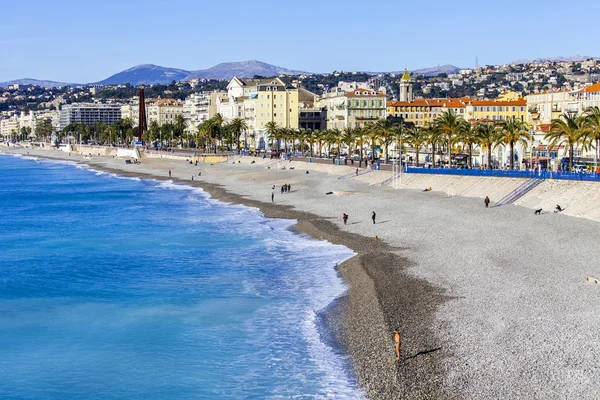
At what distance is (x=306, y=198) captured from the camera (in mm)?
62406

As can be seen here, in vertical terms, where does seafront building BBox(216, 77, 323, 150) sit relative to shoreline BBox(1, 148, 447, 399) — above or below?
above

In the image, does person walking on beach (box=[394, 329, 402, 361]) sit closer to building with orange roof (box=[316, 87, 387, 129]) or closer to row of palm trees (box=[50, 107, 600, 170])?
row of palm trees (box=[50, 107, 600, 170])

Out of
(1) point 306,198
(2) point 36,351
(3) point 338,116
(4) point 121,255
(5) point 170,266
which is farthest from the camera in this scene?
(3) point 338,116

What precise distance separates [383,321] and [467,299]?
11.4 ft

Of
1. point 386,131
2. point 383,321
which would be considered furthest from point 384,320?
point 386,131

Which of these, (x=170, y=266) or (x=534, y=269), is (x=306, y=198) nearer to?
(x=170, y=266)

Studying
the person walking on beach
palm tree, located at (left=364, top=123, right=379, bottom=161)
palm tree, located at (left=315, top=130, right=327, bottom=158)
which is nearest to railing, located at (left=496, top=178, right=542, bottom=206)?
the person walking on beach

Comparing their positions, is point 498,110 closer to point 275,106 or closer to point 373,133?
point 373,133

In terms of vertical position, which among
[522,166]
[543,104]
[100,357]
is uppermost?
[543,104]

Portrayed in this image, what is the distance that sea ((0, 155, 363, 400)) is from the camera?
842 inches

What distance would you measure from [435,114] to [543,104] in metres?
30.8

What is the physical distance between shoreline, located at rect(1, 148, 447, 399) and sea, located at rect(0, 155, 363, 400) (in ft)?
1.74

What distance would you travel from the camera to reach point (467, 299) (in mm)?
26109

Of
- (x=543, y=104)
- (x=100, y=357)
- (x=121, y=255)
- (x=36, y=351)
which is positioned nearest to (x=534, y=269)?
(x=100, y=357)
